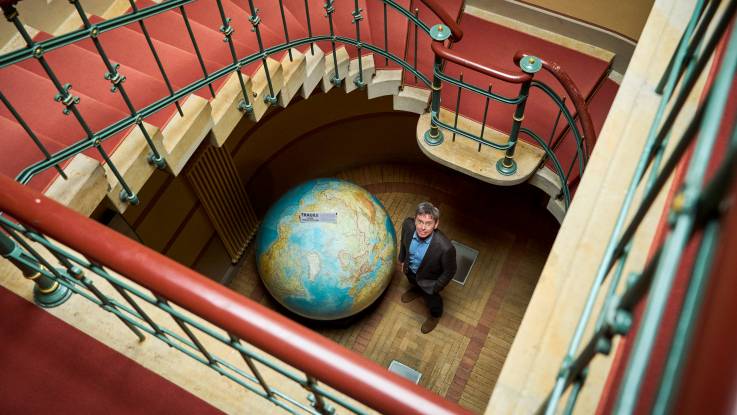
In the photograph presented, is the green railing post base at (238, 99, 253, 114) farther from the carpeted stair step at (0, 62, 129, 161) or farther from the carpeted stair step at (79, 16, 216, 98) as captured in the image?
the carpeted stair step at (0, 62, 129, 161)

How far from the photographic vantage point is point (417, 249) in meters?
4.87

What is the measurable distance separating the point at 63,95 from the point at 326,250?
2.63 meters

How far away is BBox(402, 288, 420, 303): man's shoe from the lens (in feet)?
19.0

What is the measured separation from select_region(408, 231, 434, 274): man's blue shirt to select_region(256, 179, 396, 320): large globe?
10.7 inches

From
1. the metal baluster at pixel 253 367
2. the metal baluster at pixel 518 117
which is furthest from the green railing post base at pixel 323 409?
the metal baluster at pixel 518 117

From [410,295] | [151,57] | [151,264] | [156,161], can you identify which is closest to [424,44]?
[151,57]

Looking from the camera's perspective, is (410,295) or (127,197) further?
(410,295)

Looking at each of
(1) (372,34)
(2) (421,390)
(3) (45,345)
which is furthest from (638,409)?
(1) (372,34)

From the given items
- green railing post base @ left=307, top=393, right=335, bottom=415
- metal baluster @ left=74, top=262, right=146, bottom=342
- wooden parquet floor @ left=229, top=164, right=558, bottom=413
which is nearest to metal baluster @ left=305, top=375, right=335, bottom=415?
green railing post base @ left=307, top=393, right=335, bottom=415

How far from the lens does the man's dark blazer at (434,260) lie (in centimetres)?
466

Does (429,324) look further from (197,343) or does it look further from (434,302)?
(197,343)

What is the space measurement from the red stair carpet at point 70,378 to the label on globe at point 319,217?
2.66 metres

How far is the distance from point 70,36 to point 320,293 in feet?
9.95

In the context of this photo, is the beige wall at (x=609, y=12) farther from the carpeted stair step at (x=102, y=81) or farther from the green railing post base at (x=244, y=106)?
the carpeted stair step at (x=102, y=81)
